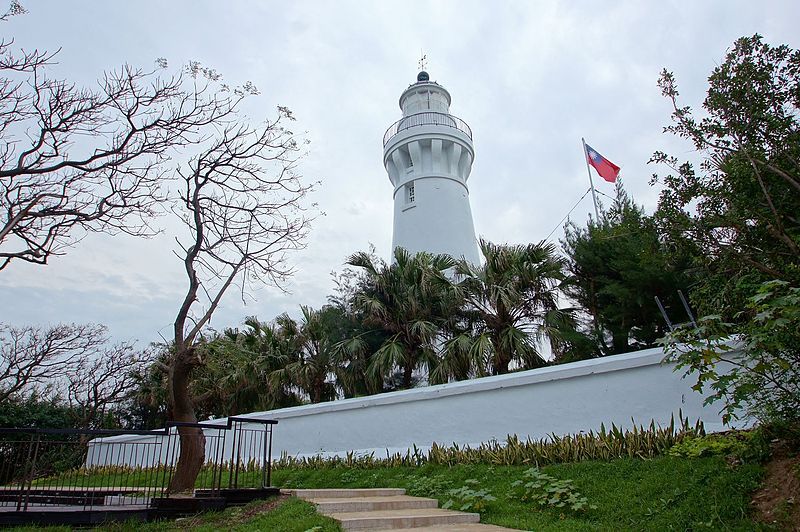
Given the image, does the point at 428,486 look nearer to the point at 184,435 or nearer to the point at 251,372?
the point at 184,435

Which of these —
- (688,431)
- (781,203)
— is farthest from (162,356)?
(781,203)

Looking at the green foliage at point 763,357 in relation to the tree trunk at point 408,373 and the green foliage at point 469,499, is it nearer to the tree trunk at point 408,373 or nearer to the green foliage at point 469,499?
the green foliage at point 469,499

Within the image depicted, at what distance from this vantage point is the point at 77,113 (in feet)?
23.5

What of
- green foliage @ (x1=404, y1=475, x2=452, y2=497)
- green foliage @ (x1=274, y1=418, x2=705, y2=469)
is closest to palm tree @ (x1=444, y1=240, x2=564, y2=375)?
green foliage @ (x1=274, y1=418, x2=705, y2=469)

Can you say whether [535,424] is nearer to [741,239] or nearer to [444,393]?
[444,393]

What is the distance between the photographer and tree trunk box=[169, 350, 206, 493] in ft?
24.5

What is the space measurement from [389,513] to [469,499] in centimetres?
103

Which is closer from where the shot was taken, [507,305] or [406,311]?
[507,305]

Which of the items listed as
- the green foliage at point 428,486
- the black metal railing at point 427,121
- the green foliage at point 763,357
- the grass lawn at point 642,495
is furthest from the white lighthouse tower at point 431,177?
the green foliage at point 763,357

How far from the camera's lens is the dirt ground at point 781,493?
4.25 m

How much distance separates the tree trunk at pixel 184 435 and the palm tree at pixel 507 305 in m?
5.47

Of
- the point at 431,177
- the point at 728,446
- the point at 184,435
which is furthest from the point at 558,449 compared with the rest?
the point at 431,177

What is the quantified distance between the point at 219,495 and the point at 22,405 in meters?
13.0

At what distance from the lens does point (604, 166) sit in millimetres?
15234
